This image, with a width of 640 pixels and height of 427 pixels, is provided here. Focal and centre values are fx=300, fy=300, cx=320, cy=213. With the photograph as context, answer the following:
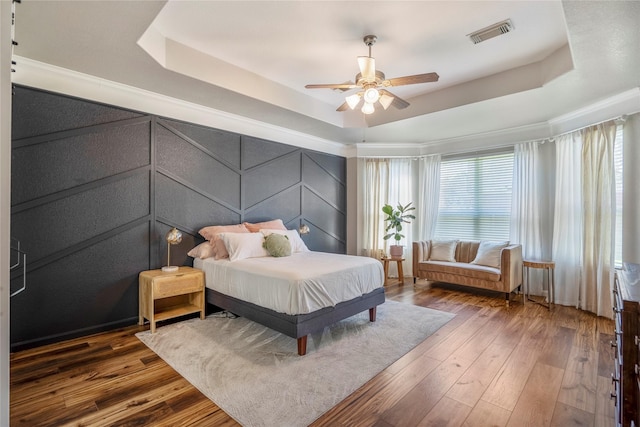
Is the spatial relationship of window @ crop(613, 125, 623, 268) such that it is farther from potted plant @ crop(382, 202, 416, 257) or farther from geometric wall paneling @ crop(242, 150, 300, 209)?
geometric wall paneling @ crop(242, 150, 300, 209)

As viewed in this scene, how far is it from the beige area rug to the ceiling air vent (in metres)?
2.96

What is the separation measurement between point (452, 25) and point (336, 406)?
3.24 meters

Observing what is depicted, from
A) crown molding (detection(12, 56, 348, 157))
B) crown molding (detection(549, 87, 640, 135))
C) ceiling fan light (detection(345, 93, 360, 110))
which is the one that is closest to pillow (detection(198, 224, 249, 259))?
crown molding (detection(12, 56, 348, 157))

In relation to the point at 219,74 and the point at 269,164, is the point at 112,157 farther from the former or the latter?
the point at 269,164

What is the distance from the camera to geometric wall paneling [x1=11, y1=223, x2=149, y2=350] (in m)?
2.73

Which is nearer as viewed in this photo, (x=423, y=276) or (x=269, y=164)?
(x=269, y=164)

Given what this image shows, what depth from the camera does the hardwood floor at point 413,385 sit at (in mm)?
1850

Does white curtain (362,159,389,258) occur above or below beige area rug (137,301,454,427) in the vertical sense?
above

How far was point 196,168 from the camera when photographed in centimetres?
385

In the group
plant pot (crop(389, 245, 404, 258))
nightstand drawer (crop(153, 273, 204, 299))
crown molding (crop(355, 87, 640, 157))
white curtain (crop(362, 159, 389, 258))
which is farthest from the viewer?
white curtain (crop(362, 159, 389, 258))

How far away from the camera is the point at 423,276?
5.07 m

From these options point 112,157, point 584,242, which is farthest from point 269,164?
point 584,242

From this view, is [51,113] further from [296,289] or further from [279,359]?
[279,359]

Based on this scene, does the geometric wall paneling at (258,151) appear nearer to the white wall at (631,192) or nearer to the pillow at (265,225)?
the pillow at (265,225)
